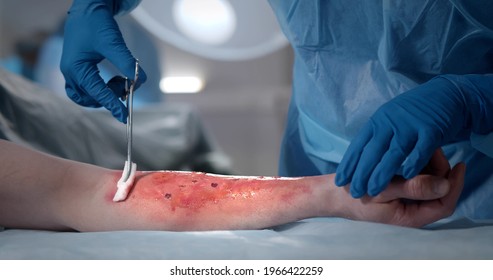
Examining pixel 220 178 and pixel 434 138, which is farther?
pixel 220 178

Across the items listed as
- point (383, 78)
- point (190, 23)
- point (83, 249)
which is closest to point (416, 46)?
point (383, 78)

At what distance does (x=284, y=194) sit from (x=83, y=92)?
564 mm

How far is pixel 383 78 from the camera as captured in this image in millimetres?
1260

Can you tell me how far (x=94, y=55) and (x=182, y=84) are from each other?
2.54m

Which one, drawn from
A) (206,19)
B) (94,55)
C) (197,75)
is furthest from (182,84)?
(94,55)

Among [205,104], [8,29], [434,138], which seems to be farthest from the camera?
[205,104]

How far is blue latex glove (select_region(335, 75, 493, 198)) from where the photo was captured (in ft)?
3.08

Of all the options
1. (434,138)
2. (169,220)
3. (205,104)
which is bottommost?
(205,104)

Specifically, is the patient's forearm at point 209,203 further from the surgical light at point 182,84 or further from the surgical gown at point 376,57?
the surgical light at point 182,84

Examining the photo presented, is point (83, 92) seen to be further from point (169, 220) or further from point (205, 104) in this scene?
point (205, 104)

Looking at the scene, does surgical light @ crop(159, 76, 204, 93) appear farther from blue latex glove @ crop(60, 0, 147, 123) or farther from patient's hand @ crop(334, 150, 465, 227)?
patient's hand @ crop(334, 150, 465, 227)

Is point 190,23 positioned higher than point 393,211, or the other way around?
point 190,23

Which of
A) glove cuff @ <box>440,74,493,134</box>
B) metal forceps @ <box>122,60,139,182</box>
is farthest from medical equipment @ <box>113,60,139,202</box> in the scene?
glove cuff @ <box>440,74,493,134</box>
